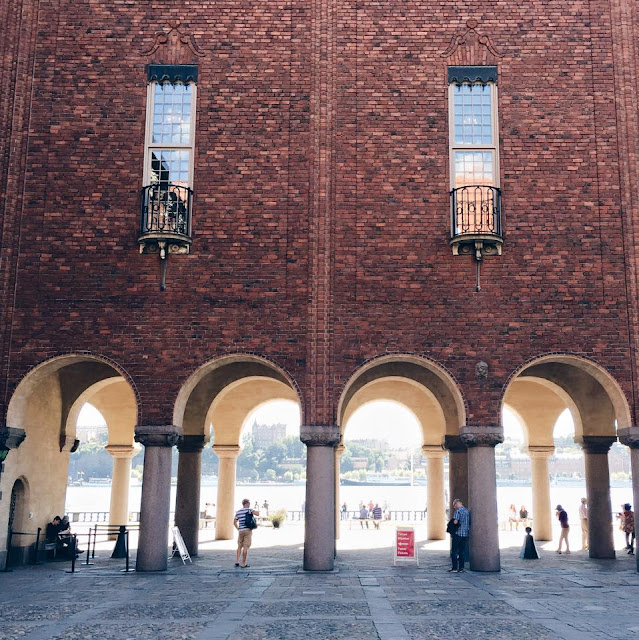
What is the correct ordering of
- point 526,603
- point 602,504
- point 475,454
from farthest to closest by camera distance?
point 602,504
point 475,454
point 526,603

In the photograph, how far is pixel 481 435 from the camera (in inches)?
682

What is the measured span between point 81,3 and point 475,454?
48.9 ft

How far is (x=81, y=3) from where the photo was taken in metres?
19.6

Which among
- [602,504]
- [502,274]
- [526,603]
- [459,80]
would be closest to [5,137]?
[459,80]

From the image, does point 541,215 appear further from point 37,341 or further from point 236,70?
point 37,341

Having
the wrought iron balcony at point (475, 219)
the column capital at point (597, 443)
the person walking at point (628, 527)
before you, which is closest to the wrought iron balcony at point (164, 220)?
the wrought iron balcony at point (475, 219)

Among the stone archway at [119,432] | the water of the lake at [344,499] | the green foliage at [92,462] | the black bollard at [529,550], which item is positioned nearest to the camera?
the black bollard at [529,550]

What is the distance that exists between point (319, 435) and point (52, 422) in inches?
308

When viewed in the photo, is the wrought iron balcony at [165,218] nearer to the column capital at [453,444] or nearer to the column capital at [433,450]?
the column capital at [453,444]

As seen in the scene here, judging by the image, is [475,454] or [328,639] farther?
[475,454]

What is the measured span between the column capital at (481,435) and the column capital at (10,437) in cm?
1019

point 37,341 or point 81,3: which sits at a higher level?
point 81,3

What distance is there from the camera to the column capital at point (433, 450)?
25.0 m

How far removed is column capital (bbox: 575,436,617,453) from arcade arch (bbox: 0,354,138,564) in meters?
12.3
